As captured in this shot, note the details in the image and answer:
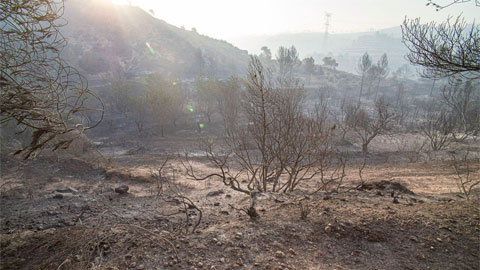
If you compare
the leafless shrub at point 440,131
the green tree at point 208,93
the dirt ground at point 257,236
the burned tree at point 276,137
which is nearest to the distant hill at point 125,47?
the green tree at point 208,93

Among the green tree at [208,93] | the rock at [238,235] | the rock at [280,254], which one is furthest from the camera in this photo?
the green tree at [208,93]

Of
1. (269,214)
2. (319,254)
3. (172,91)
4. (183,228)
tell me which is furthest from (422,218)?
(172,91)

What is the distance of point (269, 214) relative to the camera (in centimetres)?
399

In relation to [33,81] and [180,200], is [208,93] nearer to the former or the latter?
[180,200]

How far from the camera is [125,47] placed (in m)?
58.7

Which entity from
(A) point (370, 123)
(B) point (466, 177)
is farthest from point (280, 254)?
(A) point (370, 123)

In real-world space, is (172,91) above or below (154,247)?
above

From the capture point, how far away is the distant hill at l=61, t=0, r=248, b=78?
4978cm

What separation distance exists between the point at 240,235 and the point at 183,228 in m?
1.00

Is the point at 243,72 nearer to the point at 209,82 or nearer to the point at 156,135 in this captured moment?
the point at 209,82

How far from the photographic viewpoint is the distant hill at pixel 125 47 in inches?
1960

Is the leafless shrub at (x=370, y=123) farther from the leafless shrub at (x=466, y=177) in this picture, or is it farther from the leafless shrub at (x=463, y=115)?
the leafless shrub at (x=466, y=177)

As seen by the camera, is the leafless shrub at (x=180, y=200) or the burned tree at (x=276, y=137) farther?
the burned tree at (x=276, y=137)

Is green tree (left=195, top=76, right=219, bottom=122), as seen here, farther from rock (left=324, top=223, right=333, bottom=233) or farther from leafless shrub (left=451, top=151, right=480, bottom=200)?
rock (left=324, top=223, right=333, bottom=233)
